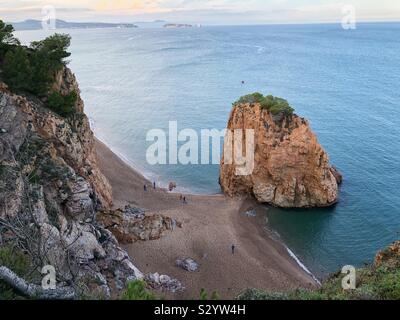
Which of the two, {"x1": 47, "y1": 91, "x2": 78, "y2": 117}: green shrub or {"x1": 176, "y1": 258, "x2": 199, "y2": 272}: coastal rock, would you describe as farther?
{"x1": 176, "y1": 258, "x2": 199, "y2": 272}: coastal rock

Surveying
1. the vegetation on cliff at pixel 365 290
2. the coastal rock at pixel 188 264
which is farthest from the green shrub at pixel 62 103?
the vegetation on cliff at pixel 365 290

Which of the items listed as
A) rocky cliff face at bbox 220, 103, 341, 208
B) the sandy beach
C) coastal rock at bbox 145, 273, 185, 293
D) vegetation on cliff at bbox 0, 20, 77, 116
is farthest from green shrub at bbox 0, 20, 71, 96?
rocky cliff face at bbox 220, 103, 341, 208

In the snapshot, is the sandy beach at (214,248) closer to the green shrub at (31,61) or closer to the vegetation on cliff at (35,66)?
the vegetation on cliff at (35,66)

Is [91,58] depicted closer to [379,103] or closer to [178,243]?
[379,103]

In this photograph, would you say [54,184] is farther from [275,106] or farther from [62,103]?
[275,106]

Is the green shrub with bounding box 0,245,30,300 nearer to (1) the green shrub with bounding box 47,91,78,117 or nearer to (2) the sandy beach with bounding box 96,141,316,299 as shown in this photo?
(2) the sandy beach with bounding box 96,141,316,299
